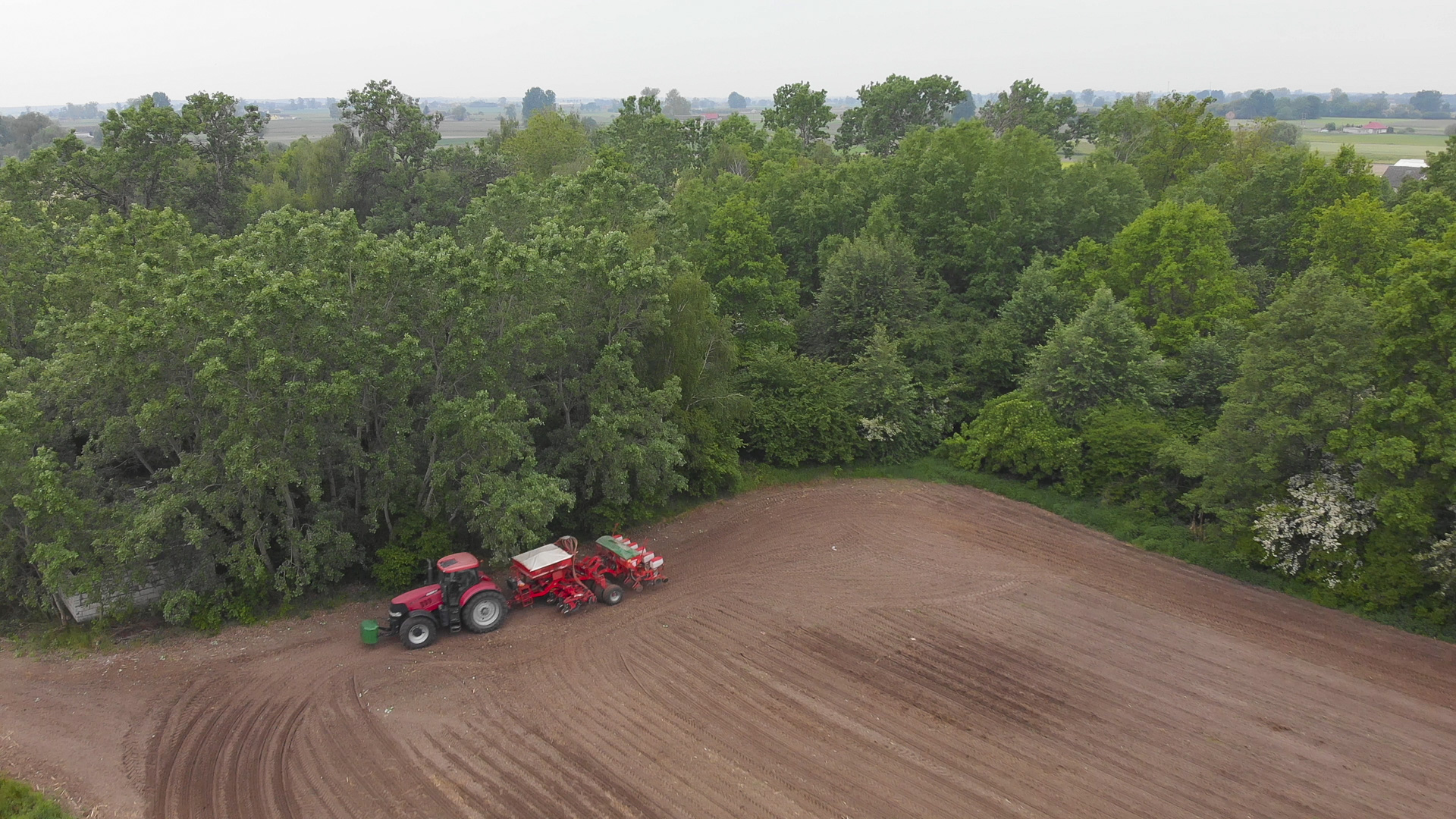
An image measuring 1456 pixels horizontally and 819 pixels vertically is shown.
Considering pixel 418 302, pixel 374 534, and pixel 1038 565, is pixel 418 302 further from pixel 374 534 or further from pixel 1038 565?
pixel 1038 565

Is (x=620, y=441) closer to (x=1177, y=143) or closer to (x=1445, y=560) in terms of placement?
(x=1445, y=560)

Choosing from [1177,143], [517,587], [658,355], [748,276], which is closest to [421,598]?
[517,587]

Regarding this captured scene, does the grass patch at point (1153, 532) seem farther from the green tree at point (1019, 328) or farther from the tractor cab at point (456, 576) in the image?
the tractor cab at point (456, 576)

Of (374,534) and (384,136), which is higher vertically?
(384,136)

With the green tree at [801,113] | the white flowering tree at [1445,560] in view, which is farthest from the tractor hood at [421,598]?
the green tree at [801,113]

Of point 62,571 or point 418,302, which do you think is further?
point 418,302

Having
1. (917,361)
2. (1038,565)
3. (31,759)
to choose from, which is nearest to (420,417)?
(31,759)
